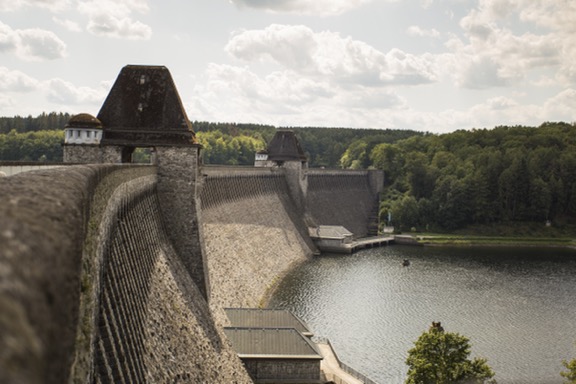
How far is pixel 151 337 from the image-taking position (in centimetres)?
1591

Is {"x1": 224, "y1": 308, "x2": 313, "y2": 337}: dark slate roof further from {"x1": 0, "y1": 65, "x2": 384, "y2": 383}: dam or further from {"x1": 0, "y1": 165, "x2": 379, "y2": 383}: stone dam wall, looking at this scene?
{"x1": 0, "y1": 165, "x2": 379, "y2": 383}: stone dam wall

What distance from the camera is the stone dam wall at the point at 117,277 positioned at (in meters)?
2.38

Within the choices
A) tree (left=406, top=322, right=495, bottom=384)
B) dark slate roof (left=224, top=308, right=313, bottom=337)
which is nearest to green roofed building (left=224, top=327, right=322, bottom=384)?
dark slate roof (left=224, top=308, right=313, bottom=337)

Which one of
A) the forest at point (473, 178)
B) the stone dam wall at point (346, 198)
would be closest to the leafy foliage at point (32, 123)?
the forest at point (473, 178)

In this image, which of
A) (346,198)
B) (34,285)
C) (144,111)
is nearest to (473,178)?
(346,198)

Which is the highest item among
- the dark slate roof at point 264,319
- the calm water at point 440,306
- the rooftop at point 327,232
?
the dark slate roof at point 264,319

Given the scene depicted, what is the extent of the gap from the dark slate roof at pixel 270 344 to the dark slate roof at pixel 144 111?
957cm

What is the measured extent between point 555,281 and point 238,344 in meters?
40.2

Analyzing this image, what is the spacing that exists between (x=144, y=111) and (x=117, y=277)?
47.6 feet

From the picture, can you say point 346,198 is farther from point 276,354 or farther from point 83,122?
point 83,122

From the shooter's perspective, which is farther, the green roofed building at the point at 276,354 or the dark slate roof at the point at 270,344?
the dark slate roof at the point at 270,344

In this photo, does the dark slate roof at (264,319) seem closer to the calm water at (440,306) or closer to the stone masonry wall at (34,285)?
the calm water at (440,306)

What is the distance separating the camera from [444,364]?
81.7 ft

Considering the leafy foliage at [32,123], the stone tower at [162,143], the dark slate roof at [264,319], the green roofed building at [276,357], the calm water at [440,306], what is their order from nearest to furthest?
the stone tower at [162,143]
the green roofed building at [276,357]
the dark slate roof at [264,319]
the calm water at [440,306]
the leafy foliage at [32,123]
